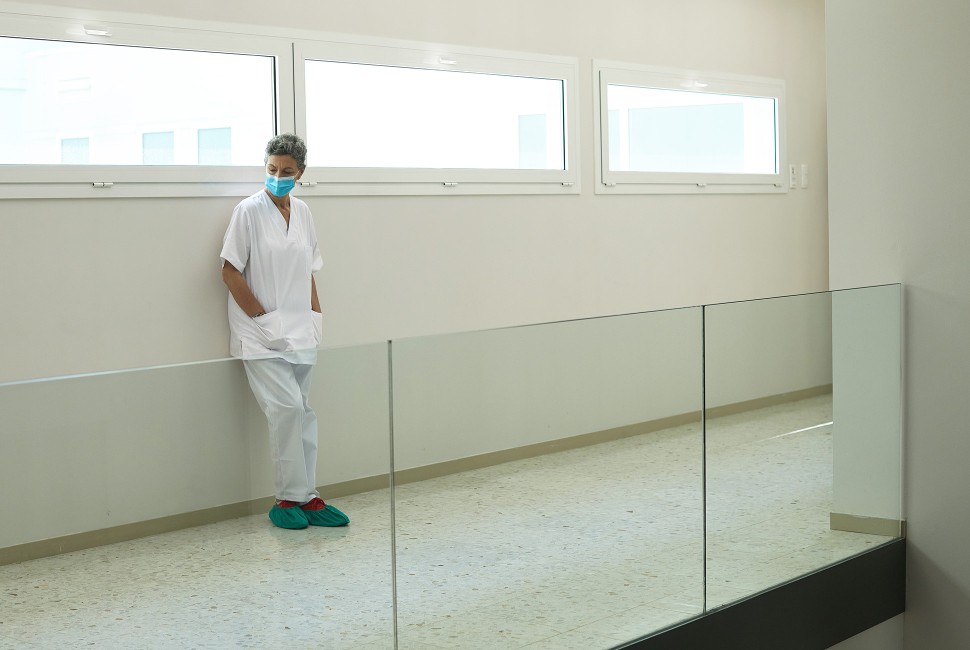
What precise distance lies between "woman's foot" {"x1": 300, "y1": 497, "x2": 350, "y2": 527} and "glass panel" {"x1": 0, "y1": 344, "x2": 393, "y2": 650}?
0.7 inches

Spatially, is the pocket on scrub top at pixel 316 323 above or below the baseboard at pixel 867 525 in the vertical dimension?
above

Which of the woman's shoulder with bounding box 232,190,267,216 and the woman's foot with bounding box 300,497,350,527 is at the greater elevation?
the woman's shoulder with bounding box 232,190,267,216

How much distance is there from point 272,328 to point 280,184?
53 centimetres

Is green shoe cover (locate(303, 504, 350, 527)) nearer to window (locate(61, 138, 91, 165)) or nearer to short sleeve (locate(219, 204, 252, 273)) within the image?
short sleeve (locate(219, 204, 252, 273))

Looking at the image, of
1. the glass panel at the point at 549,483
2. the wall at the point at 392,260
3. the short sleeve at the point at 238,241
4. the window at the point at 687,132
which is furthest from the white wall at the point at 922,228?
the short sleeve at the point at 238,241

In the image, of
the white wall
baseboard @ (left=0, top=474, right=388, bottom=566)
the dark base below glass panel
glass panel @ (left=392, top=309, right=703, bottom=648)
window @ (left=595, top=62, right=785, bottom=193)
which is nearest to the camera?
baseboard @ (left=0, top=474, right=388, bottom=566)

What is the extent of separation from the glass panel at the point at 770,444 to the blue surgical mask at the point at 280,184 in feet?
5.64

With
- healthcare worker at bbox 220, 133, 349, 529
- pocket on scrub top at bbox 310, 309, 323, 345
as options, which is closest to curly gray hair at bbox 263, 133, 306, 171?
healthcare worker at bbox 220, 133, 349, 529

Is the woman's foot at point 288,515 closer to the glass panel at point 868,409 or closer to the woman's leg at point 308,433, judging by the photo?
the woman's leg at point 308,433

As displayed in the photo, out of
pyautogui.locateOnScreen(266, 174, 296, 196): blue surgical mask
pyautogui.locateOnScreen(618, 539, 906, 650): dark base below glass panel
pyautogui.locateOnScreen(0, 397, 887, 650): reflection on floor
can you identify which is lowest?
pyautogui.locateOnScreen(618, 539, 906, 650): dark base below glass panel

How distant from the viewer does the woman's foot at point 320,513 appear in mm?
2170

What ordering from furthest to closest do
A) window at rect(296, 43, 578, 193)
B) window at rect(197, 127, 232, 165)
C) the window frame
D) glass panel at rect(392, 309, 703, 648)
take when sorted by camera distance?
window at rect(296, 43, 578, 193) → window at rect(197, 127, 232, 165) → the window frame → glass panel at rect(392, 309, 703, 648)

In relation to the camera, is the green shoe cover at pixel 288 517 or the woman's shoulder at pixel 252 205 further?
the woman's shoulder at pixel 252 205

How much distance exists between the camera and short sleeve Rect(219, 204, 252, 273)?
3.89 metres
